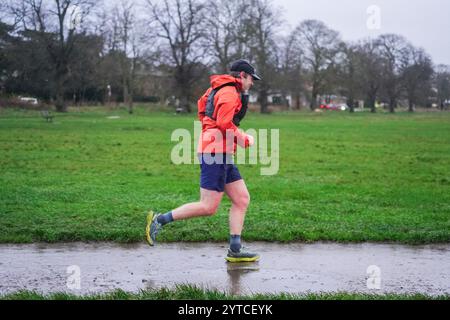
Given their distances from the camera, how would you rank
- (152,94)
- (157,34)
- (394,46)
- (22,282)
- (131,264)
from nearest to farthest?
(22,282), (131,264), (157,34), (152,94), (394,46)

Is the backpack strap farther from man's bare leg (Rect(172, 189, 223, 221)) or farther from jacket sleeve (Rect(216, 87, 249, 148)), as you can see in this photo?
man's bare leg (Rect(172, 189, 223, 221))

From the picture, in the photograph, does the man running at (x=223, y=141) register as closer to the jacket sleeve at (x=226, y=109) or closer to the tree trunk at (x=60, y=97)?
the jacket sleeve at (x=226, y=109)

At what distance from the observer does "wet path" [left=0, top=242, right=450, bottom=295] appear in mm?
5703

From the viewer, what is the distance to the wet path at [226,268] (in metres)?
5.70

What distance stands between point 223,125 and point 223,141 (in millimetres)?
273

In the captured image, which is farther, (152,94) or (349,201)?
(152,94)

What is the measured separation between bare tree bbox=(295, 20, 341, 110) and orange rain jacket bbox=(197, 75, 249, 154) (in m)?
88.7

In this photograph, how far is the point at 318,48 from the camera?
306ft

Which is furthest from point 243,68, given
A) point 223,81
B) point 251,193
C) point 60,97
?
point 60,97
